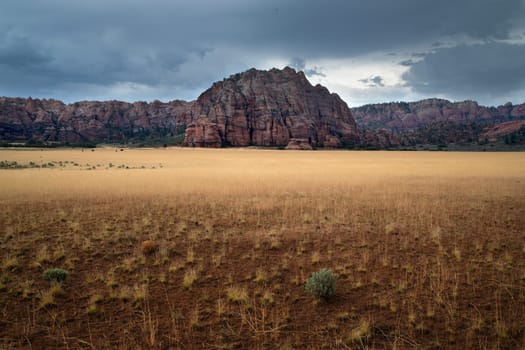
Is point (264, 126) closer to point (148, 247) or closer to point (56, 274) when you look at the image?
point (148, 247)

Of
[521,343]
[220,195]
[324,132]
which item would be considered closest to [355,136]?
[324,132]

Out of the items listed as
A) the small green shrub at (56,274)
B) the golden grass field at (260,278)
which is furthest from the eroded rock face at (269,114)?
the small green shrub at (56,274)

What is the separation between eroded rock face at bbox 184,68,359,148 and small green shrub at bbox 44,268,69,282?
13265cm

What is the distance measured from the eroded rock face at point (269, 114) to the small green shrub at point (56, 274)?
133 m

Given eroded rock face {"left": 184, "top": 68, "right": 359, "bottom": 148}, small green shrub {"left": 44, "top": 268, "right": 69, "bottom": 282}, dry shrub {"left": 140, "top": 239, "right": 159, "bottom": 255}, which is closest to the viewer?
small green shrub {"left": 44, "top": 268, "right": 69, "bottom": 282}

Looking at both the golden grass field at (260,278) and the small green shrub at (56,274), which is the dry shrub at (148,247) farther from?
the small green shrub at (56,274)

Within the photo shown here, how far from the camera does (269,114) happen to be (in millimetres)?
153000

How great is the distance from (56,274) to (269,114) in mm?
150473

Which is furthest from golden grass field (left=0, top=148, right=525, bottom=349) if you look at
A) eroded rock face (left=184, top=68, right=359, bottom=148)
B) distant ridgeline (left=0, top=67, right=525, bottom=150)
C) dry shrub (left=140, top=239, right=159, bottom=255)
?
eroded rock face (left=184, top=68, right=359, bottom=148)

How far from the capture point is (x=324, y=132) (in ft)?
511

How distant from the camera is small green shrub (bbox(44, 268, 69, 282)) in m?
6.91

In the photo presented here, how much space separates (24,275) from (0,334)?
2.58 metres

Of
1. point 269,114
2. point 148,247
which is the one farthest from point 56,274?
point 269,114

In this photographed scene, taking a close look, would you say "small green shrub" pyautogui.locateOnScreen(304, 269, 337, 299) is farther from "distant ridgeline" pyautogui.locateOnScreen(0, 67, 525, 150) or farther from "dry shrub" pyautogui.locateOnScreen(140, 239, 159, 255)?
"distant ridgeline" pyautogui.locateOnScreen(0, 67, 525, 150)
